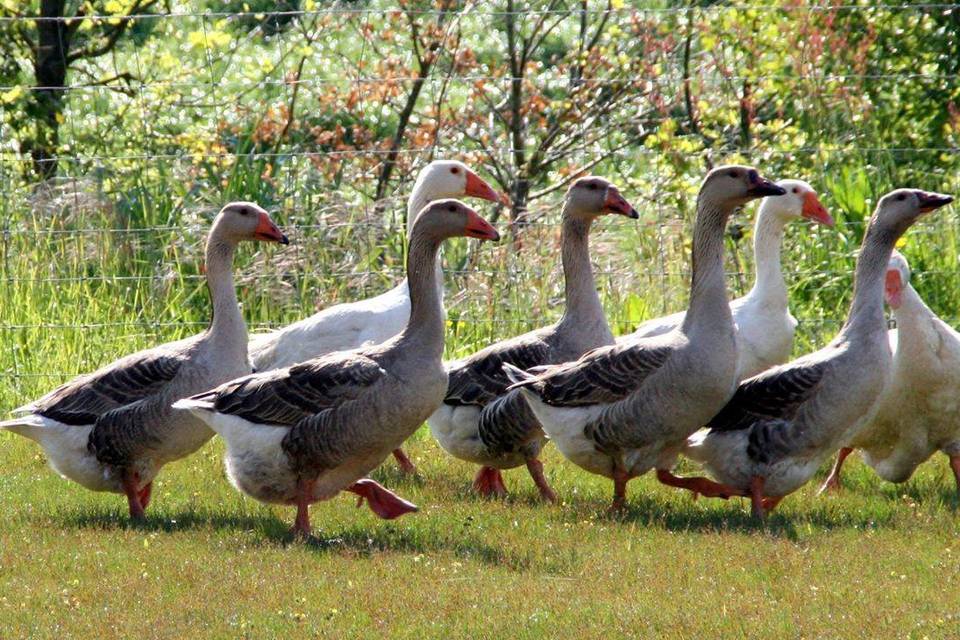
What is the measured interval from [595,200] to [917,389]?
2211 mm

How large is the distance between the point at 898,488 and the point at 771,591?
266 cm

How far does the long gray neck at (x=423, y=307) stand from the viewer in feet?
24.1

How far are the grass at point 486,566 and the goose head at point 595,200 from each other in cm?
167

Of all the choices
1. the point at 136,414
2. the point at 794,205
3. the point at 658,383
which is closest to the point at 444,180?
the point at 794,205

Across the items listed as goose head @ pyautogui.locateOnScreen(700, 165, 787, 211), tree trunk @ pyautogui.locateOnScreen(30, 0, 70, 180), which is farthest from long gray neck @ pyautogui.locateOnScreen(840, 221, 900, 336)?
tree trunk @ pyautogui.locateOnScreen(30, 0, 70, 180)

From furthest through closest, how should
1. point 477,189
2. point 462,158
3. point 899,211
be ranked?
point 462,158, point 477,189, point 899,211

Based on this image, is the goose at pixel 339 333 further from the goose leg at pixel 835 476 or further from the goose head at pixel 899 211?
the goose head at pixel 899 211

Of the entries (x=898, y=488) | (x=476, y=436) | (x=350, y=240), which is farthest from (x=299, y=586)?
(x=350, y=240)

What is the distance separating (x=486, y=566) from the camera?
663 centimetres

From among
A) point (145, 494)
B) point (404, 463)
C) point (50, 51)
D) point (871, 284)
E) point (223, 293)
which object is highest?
point (50, 51)

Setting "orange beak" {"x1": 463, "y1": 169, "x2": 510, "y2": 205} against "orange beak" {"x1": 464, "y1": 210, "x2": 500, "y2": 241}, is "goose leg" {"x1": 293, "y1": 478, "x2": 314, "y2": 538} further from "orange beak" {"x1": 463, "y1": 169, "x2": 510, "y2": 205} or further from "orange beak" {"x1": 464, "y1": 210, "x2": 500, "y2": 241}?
"orange beak" {"x1": 463, "y1": 169, "x2": 510, "y2": 205}

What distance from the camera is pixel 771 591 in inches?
240

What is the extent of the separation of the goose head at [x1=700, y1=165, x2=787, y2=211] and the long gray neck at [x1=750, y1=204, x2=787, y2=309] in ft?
4.69

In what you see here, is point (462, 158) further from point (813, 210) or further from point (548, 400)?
point (548, 400)
